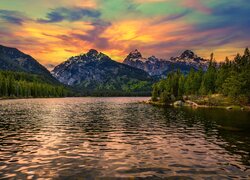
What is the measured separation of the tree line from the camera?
4857 inches

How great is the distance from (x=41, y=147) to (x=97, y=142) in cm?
807

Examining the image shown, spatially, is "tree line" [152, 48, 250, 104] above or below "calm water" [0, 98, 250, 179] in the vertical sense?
above

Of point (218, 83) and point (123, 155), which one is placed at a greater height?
point (218, 83)

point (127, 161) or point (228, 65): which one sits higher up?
point (228, 65)

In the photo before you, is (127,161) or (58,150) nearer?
(127,161)

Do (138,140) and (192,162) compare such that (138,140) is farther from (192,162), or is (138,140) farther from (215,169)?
(215,169)

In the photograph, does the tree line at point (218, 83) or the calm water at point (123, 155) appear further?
the tree line at point (218, 83)

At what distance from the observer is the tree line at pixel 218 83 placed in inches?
4857

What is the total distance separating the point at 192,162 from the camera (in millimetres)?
29297

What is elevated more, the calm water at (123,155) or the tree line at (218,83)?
the tree line at (218,83)

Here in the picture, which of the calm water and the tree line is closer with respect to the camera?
the calm water

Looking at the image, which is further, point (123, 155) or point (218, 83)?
point (218, 83)

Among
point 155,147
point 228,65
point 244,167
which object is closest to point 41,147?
point 155,147

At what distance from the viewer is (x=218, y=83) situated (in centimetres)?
15912
